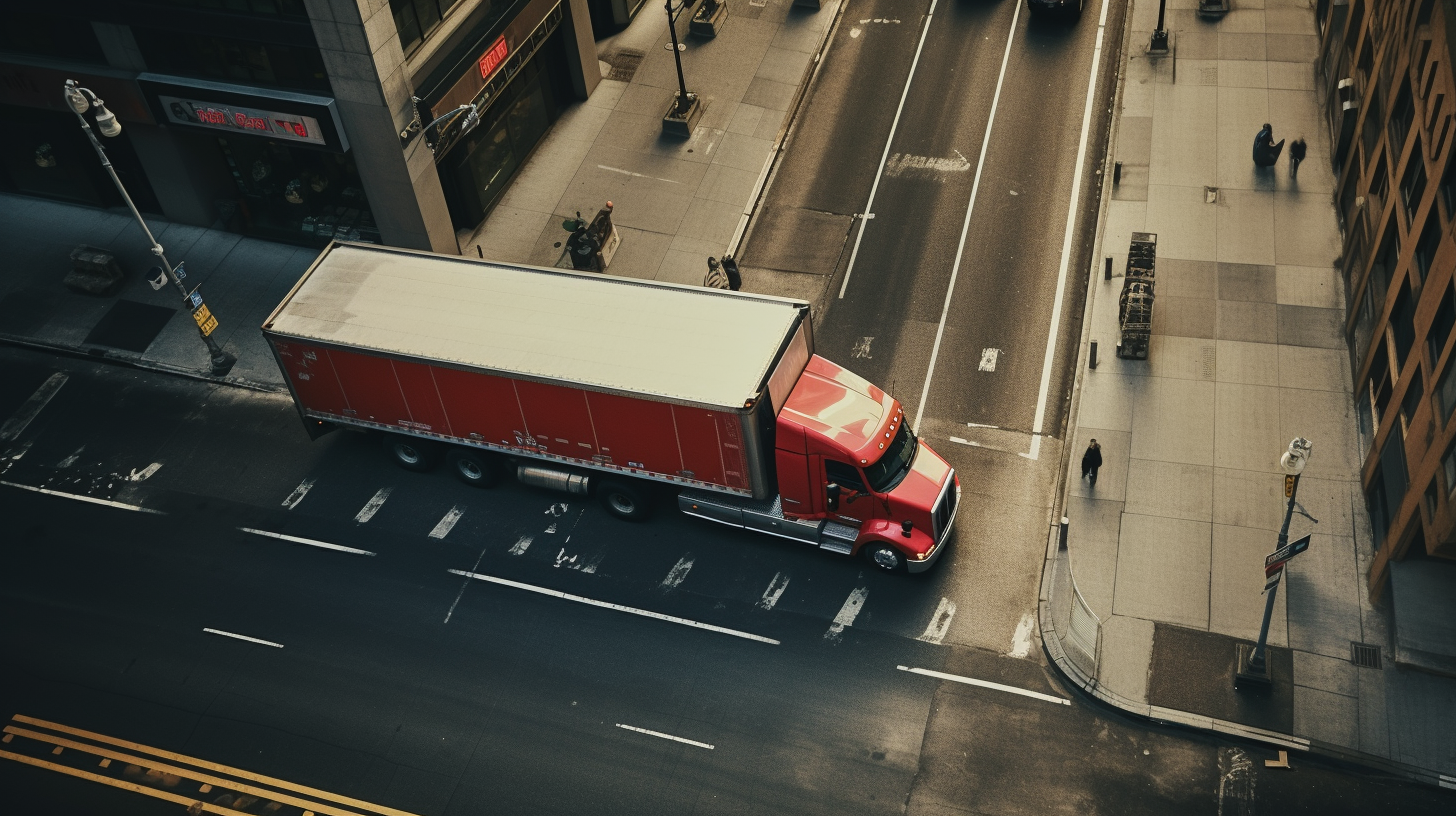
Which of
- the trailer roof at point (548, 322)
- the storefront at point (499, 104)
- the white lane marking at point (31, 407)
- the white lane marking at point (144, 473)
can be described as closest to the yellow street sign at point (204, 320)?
the white lane marking at point (144, 473)

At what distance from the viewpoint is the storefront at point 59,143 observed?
1362 inches

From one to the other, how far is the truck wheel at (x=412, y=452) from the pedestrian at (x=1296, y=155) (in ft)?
83.9

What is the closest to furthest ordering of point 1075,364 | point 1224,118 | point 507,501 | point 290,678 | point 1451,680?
point 1451,680
point 290,678
point 507,501
point 1075,364
point 1224,118

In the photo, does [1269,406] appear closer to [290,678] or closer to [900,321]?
[900,321]

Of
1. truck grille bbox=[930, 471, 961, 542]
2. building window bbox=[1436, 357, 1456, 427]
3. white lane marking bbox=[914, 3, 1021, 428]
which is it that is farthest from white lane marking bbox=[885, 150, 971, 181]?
building window bbox=[1436, 357, 1456, 427]

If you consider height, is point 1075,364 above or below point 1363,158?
below

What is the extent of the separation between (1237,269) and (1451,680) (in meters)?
13.2

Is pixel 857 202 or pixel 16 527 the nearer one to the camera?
pixel 16 527

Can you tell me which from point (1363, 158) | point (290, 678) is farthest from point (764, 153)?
point (290, 678)

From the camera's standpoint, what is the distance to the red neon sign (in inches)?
1372

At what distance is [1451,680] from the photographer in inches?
942

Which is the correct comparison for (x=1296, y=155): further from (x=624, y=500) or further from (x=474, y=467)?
(x=474, y=467)

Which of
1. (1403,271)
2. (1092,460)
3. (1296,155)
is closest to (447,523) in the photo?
(1092,460)

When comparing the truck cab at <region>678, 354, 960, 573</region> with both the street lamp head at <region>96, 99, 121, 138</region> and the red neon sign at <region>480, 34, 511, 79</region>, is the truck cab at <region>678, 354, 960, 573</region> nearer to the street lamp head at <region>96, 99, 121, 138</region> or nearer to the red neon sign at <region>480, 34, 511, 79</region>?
the red neon sign at <region>480, 34, 511, 79</region>
